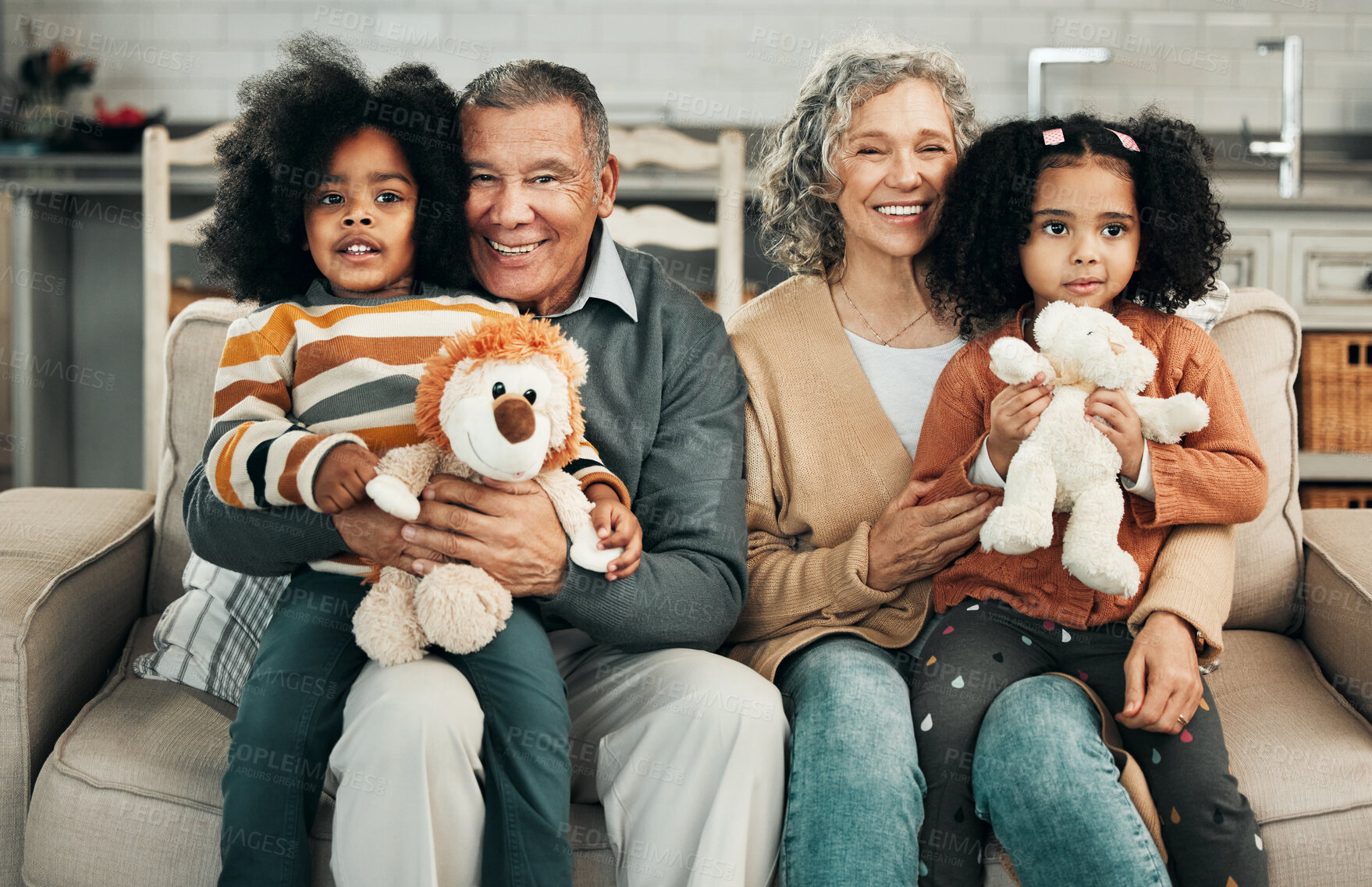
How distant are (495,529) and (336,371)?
0.96 feet

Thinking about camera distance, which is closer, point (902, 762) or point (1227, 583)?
point (902, 762)

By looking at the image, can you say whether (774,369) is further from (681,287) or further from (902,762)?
(902,762)

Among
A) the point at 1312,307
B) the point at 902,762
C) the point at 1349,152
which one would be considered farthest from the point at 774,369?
the point at 1349,152

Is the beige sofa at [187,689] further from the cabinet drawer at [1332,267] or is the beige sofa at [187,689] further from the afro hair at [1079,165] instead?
the cabinet drawer at [1332,267]

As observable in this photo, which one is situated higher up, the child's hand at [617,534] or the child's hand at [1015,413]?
the child's hand at [1015,413]

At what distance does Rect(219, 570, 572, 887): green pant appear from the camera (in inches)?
44.0

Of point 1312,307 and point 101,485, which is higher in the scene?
point 1312,307

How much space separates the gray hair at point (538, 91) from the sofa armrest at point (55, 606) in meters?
0.83

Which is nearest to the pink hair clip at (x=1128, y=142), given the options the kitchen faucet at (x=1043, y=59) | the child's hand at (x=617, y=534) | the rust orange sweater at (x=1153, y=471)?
the rust orange sweater at (x=1153, y=471)

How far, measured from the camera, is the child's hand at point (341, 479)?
3.69 feet

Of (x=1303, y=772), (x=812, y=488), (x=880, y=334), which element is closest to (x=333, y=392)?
(x=812, y=488)

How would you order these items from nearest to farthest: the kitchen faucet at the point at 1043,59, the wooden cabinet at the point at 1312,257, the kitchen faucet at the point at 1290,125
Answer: the wooden cabinet at the point at 1312,257, the kitchen faucet at the point at 1290,125, the kitchen faucet at the point at 1043,59

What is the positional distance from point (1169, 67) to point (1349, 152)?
2.13 ft

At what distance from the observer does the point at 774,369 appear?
159cm
